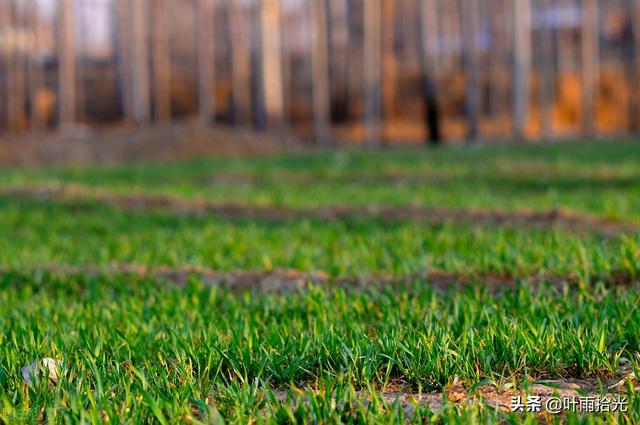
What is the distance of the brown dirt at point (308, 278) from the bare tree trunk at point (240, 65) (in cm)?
2661

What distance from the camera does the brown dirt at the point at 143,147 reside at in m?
20.9

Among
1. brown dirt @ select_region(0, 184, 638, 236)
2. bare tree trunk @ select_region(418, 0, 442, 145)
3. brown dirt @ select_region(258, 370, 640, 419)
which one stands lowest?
brown dirt @ select_region(258, 370, 640, 419)

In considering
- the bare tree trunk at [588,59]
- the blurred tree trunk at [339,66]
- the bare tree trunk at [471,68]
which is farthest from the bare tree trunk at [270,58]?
the bare tree trunk at [588,59]

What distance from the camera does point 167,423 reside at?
7.20ft

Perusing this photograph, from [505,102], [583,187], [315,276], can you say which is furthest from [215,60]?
[315,276]

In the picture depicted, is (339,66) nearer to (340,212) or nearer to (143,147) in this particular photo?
(143,147)

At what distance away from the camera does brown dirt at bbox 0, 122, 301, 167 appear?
20.9 meters

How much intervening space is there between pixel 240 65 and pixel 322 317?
32.1 meters

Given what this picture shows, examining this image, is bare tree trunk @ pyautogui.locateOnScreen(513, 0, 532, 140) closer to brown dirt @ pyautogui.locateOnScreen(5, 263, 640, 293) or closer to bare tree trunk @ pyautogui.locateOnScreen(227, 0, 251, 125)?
bare tree trunk @ pyautogui.locateOnScreen(227, 0, 251, 125)

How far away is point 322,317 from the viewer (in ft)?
11.1

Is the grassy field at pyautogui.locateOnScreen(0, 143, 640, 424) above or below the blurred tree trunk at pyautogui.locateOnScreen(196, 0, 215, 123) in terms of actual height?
below

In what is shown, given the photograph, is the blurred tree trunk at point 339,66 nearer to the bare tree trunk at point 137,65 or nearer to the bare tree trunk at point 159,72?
the bare tree trunk at point 159,72

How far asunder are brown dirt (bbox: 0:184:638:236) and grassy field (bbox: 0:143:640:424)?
0.07 metres

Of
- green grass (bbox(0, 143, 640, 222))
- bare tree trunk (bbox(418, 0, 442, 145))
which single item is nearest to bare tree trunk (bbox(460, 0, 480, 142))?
bare tree trunk (bbox(418, 0, 442, 145))
